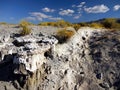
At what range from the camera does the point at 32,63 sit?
19469 millimetres

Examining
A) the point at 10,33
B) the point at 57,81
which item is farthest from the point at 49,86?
the point at 10,33

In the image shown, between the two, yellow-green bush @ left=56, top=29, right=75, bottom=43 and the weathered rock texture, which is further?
yellow-green bush @ left=56, top=29, right=75, bottom=43

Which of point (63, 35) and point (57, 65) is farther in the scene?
point (63, 35)

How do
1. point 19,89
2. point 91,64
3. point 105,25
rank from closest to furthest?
point 19,89
point 91,64
point 105,25

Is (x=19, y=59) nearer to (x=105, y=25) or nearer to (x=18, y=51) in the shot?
(x=18, y=51)

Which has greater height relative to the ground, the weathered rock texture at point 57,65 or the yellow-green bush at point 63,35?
the yellow-green bush at point 63,35

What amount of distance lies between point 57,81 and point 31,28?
7.12 meters

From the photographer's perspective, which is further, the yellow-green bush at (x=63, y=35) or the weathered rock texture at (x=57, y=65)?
the yellow-green bush at (x=63, y=35)

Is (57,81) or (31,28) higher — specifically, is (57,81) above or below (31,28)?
below

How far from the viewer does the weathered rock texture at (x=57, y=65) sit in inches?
760

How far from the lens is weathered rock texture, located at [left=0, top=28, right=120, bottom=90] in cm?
1931

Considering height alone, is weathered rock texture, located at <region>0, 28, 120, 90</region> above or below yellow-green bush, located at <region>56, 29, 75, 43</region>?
below

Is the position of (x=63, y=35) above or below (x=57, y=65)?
above

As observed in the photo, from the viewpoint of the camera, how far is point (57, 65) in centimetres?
2070
